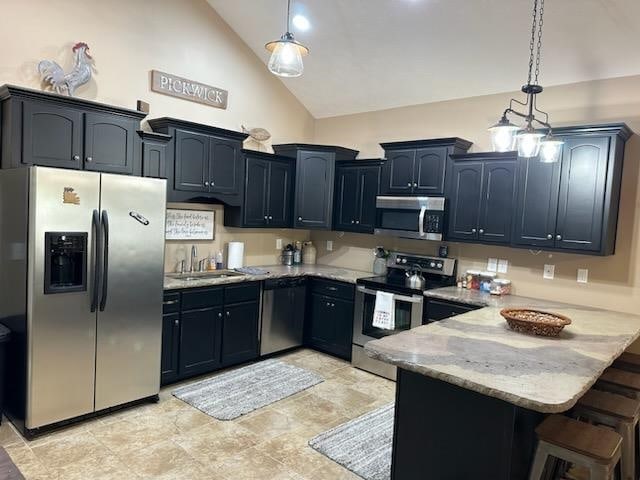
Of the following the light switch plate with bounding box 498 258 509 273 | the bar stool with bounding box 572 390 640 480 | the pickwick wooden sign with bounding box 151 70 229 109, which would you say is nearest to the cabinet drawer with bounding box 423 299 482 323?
the light switch plate with bounding box 498 258 509 273

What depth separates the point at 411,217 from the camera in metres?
4.46

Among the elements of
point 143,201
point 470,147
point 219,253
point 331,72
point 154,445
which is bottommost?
point 154,445

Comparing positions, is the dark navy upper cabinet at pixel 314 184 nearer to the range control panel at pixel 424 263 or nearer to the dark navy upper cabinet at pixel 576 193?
the range control panel at pixel 424 263

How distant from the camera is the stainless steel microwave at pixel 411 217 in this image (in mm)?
4254

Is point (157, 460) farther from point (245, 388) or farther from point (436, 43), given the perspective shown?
point (436, 43)

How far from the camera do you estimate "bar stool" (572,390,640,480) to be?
7.63 ft

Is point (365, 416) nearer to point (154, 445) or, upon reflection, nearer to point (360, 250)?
point (154, 445)

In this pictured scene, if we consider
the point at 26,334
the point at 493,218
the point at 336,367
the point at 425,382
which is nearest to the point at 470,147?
the point at 493,218

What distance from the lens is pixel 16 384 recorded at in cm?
310

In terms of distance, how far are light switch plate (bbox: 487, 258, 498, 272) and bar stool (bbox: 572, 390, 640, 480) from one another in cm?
180

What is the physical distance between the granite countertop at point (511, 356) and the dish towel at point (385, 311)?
129 cm

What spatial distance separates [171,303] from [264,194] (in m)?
1.63

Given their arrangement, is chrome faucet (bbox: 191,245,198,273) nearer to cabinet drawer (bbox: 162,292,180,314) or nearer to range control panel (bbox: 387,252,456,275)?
cabinet drawer (bbox: 162,292,180,314)

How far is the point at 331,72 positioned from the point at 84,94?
2.49 m
